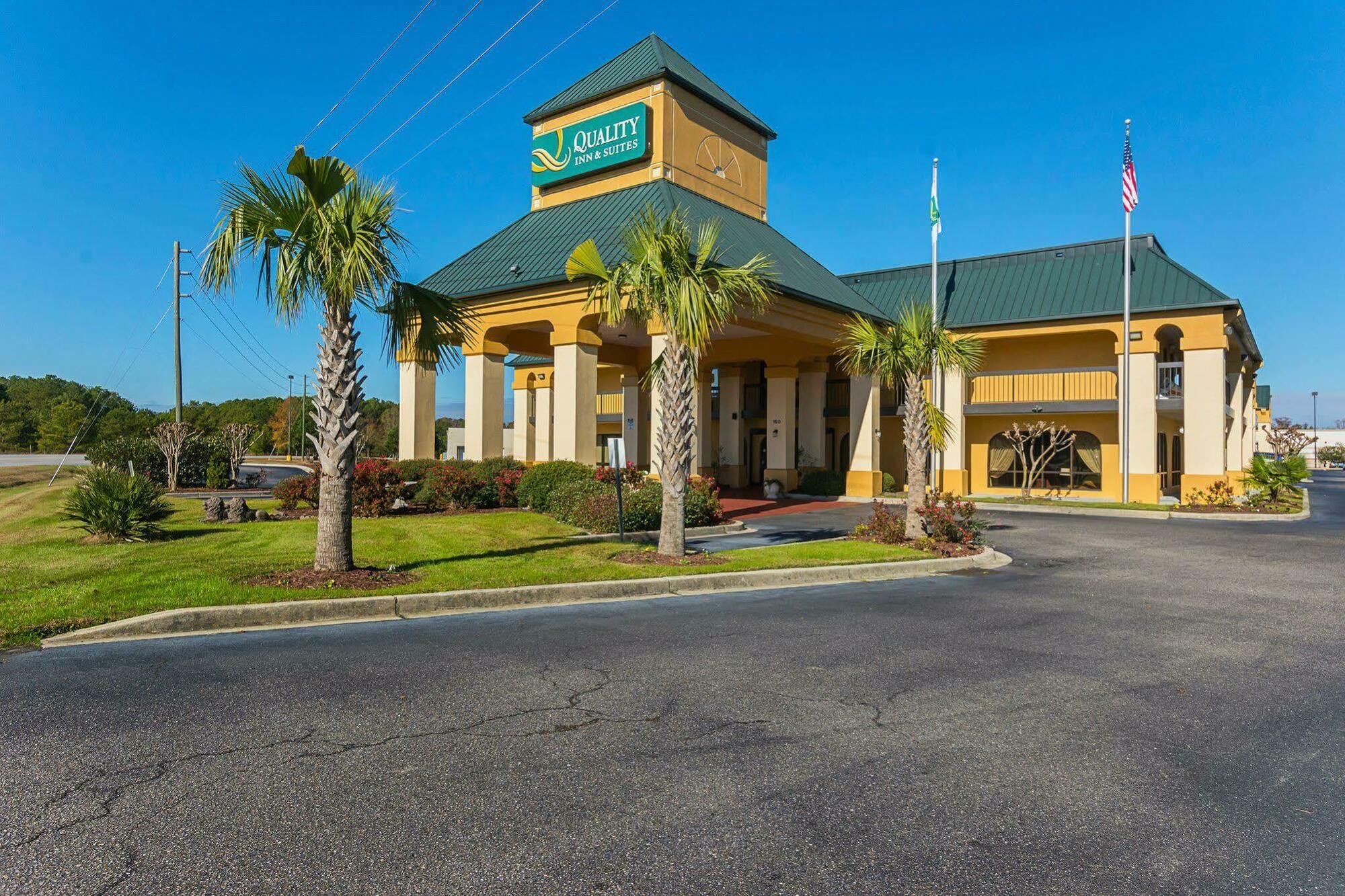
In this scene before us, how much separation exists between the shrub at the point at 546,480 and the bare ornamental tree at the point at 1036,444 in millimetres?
17282

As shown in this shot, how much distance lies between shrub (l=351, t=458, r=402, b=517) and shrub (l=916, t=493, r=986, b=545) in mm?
11664

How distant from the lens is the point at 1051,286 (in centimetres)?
3062

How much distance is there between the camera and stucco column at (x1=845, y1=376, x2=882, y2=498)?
28.2 metres

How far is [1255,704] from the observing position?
5.75 m

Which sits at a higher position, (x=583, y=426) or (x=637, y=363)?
(x=637, y=363)

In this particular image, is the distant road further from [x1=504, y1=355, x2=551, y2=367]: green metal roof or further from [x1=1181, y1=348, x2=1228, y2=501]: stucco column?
[x1=1181, y1=348, x2=1228, y2=501]: stucco column

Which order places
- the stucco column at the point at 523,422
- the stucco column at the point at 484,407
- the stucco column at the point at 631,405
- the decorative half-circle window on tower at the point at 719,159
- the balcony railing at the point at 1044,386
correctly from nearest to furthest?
the stucco column at the point at 484,407 < the decorative half-circle window on tower at the point at 719,159 < the balcony railing at the point at 1044,386 < the stucco column at the point at 631,405 < the stucco column at the point at 523,422

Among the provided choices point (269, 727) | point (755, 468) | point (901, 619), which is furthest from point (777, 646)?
point (755, 468)

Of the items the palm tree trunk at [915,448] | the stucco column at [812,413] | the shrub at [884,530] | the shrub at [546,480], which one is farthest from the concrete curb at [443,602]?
the stucco column at [812,413]

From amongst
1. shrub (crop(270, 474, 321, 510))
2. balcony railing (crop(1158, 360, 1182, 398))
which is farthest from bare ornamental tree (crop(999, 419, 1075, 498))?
shrub (crop(270, 474, 321, 510))

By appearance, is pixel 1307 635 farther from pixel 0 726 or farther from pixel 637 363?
pixel 637 363

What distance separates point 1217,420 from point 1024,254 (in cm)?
983

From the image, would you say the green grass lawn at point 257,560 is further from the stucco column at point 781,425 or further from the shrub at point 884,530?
the stucco column at point 781,425

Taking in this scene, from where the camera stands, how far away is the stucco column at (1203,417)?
26.4m
